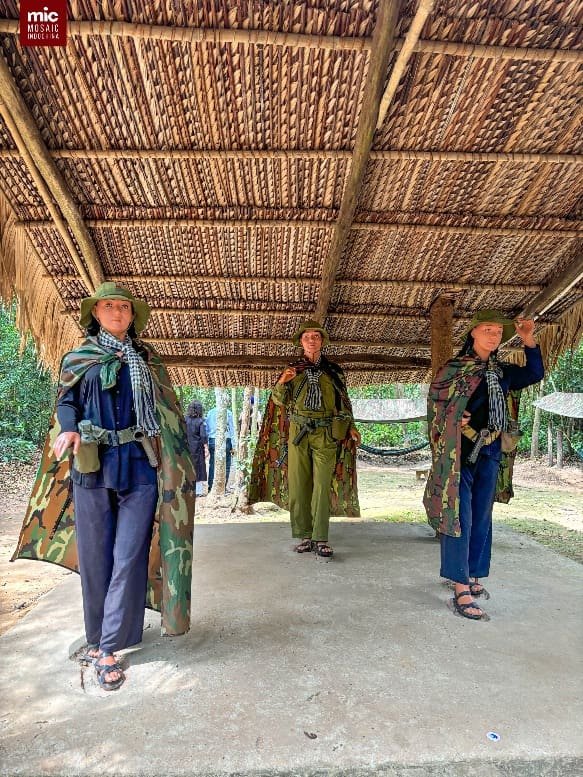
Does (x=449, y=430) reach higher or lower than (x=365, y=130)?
lower

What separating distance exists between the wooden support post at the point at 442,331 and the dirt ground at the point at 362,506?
10.9 ft

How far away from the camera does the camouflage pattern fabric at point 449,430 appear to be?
2.88 metres

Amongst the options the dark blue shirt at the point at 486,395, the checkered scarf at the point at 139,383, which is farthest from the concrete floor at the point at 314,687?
the checkered scarf at the point at 139,383

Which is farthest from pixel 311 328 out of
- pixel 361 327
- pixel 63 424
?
pixel 63 424

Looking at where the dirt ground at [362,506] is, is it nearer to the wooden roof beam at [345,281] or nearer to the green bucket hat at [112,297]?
the green bucket hat at [112,297]

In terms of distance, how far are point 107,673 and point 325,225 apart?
2.78 metres

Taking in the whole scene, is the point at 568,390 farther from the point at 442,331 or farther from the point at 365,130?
the point at 365,130

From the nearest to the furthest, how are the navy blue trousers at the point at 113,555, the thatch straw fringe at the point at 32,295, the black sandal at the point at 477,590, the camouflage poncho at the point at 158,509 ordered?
the navy blue trousers at the point at 113,555 → the camouflage poncho at the point at 158,509 → the black sandal at the point at 477,590 → the thatch straw fringe at the point at 32,295

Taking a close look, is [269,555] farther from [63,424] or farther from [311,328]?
[63,424]

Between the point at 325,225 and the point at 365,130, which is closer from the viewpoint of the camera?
the point at 365,130

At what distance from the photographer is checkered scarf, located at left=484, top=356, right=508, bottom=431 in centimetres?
291

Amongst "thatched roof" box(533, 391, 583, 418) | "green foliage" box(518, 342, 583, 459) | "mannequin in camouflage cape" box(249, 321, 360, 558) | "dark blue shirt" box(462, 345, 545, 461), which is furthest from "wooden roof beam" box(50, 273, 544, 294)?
"green foliage" box(518, 342, 583, 459)

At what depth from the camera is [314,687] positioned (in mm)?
2047

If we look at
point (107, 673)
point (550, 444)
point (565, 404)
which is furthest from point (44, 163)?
point (550, 444)
